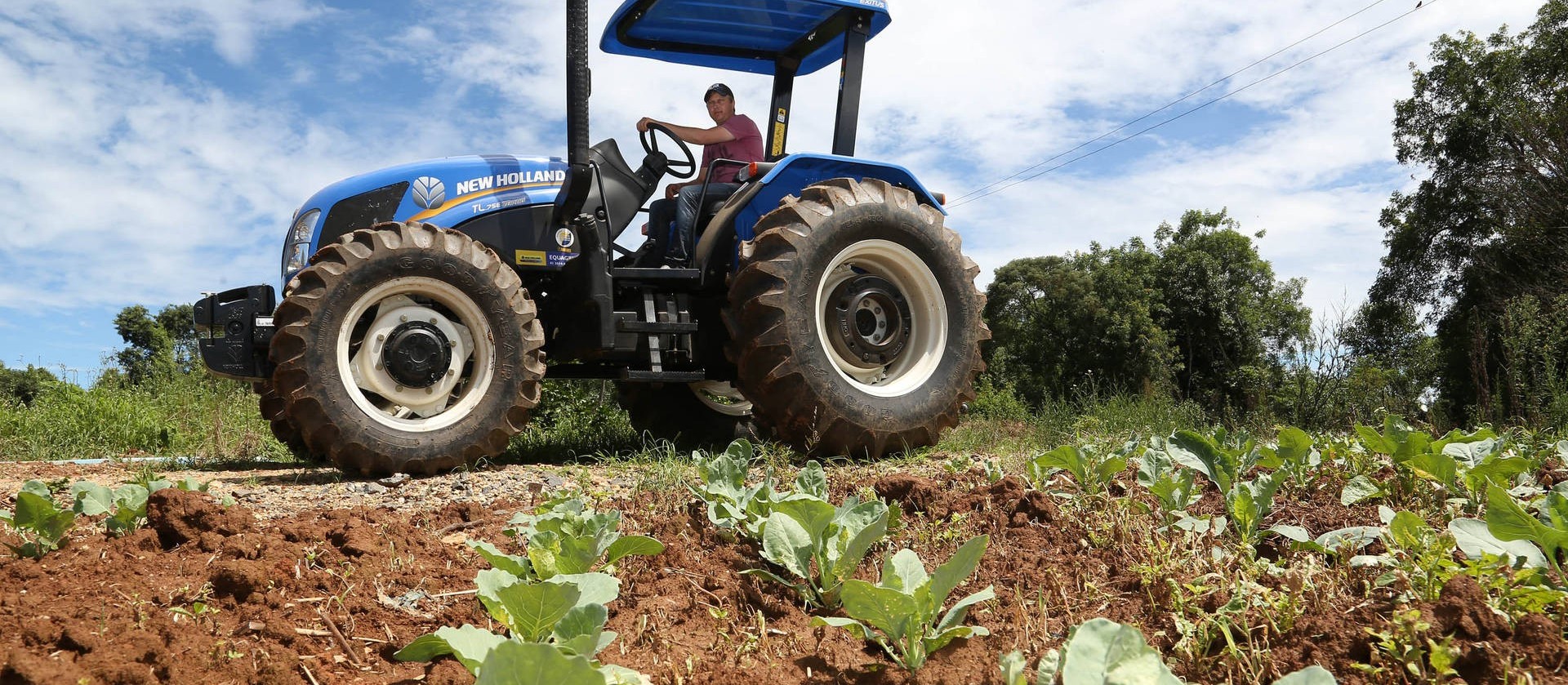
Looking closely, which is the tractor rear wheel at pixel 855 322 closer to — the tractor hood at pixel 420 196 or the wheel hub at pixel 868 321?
the wheel hub at pixel 868 321

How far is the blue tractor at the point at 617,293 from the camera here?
4.18m

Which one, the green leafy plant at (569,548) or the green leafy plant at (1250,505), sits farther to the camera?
the green leafy plant at (1250,505)

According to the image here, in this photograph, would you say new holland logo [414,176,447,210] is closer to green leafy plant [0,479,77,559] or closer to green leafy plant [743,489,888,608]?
green leafy plant [0,479,77,559]

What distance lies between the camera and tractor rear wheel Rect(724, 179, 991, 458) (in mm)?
4754

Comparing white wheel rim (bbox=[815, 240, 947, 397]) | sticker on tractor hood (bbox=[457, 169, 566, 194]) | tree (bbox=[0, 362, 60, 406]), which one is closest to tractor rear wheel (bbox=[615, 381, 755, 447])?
white wheel rim (bbox=[815, 240, 947, 397])

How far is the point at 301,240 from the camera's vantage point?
4797 millimetres

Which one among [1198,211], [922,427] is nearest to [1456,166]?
[1198,211]

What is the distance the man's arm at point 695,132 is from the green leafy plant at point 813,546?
386cm

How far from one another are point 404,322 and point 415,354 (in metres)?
0.17

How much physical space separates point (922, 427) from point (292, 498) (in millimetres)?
3097

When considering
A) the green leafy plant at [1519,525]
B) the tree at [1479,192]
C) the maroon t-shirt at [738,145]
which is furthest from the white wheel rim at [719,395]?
the tree at [1479,192]

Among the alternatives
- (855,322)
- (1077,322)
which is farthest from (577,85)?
(1077,322)

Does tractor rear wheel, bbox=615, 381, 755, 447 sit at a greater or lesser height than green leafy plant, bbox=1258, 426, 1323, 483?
lesser

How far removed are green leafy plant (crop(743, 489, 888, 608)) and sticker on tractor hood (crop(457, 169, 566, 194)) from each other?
344 centimetres
